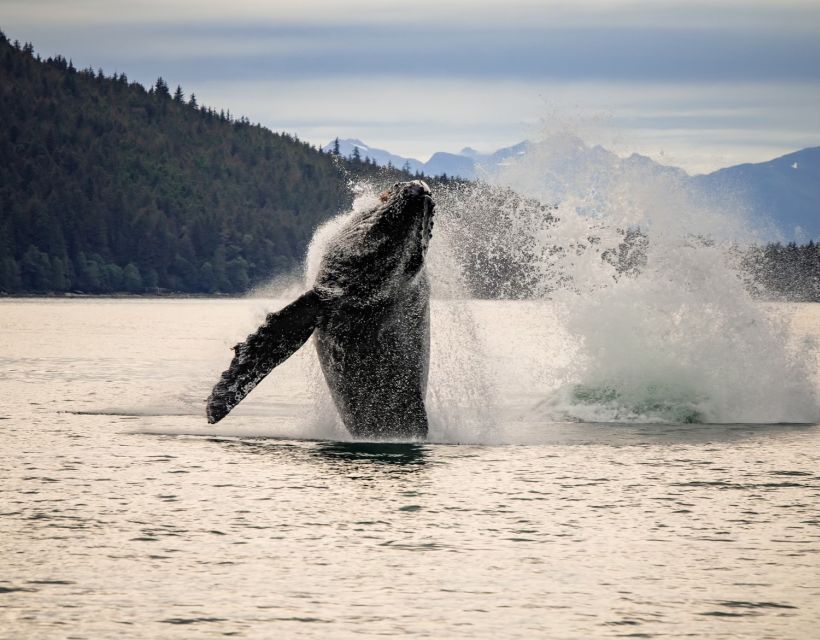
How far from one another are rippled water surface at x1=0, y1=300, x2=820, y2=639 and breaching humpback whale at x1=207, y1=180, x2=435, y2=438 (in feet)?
2.86

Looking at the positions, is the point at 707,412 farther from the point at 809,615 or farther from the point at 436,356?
the point at 809,615

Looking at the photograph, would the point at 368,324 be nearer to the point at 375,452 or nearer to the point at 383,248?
the point at 383,248

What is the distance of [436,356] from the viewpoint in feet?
76.2

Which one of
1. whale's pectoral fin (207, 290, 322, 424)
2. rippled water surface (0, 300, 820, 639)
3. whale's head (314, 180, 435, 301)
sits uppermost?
whale's head (314, 180, 435, 301)

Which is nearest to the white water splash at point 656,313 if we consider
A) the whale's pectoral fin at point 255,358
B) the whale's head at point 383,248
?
the whale's head at point 383,248

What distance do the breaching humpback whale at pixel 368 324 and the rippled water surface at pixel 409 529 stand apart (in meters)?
0.87

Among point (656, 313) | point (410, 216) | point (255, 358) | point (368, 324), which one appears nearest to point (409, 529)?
point (255, 358)

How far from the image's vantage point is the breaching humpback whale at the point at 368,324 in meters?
17.6

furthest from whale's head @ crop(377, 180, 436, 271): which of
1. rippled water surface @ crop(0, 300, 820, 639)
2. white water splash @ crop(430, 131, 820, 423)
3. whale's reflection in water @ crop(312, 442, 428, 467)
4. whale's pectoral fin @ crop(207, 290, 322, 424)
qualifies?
white water splash @ crop(430, 131, 820, 423)

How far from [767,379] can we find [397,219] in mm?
11392

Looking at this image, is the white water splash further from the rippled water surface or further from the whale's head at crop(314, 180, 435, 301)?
the whale's head at crop(314, 180, 435, 301)

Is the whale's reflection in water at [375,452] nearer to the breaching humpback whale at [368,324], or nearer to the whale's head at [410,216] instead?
the breaching humpback whale at [368,324]

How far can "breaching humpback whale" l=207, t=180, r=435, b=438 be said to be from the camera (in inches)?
695

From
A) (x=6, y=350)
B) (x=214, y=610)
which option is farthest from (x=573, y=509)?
(x=6, y=350)
